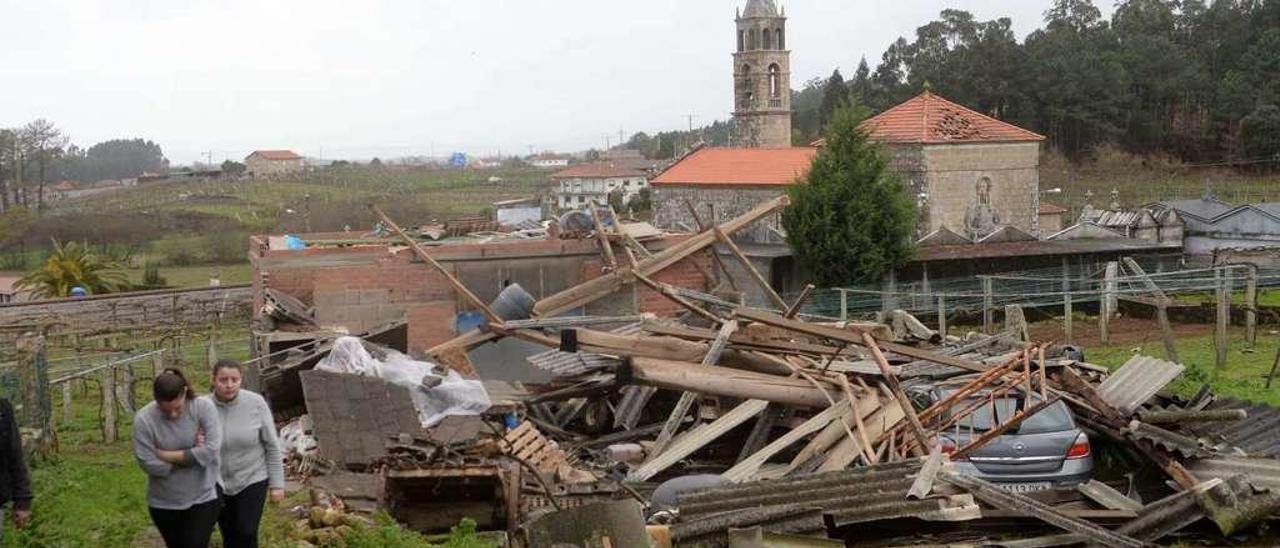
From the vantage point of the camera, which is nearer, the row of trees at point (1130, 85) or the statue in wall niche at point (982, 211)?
the statue in wall niche at point (982, 211)

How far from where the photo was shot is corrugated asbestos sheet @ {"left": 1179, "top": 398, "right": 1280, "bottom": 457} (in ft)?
39.1

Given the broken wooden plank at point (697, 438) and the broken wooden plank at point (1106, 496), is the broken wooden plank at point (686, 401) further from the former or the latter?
the broken wooden plank at point (1106, 496)

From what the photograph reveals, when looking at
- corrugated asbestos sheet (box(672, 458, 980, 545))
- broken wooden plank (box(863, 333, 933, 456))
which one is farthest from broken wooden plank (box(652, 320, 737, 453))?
corrugated asbestos sheet (box(672, 458, 980, 545))

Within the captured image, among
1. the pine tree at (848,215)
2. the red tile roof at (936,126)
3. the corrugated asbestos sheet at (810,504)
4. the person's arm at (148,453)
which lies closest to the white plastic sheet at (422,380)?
the corrugated asbestos sheet at (810,504)

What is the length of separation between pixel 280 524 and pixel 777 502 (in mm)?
3577

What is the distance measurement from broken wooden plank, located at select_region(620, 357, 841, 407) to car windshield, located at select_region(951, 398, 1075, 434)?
1.35 meters

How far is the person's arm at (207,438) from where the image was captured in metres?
6.62

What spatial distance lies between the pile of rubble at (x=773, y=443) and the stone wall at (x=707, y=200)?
1173 inches

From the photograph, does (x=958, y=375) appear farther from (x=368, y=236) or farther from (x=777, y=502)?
(x=368, y=236)

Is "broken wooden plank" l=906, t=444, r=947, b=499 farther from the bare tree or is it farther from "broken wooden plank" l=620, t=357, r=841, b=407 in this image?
the bare tree

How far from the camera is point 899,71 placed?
77.0 meters

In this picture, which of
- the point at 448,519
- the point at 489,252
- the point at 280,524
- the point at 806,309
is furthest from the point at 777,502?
the point at 806,309

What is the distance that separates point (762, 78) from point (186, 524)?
2432 inches

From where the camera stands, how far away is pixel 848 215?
30234mm
